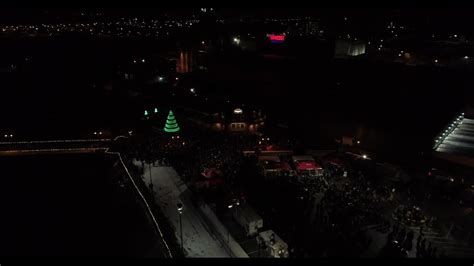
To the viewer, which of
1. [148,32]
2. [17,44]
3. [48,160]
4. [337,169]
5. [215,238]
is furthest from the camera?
[148,32]

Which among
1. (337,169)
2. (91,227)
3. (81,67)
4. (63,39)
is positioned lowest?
(91,227)

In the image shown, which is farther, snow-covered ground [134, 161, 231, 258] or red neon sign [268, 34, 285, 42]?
red neon sign [268, 34, 285, 42]

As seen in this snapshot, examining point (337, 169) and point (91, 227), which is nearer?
point (91, 227)

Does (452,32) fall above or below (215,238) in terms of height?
above

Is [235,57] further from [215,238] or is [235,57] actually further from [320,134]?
[215,238]

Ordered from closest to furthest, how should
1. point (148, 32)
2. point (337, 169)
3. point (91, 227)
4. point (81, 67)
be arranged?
1. point (91, 227)
2. point (337, 169)
3. point (81, 67)
4. point (148, 32)

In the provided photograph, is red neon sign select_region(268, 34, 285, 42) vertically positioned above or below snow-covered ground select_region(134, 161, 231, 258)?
above

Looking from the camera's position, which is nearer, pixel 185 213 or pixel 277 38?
pixel 185 213

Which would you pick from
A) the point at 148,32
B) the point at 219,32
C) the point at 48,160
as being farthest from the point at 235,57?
the point at 148,32
